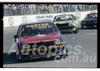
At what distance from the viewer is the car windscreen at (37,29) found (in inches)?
320

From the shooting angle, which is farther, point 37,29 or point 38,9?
point 38,9

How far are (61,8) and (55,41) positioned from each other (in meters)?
15.1

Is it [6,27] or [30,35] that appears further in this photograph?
[6,27]

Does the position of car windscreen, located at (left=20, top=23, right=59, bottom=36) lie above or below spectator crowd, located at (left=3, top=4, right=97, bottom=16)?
below

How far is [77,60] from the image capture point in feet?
24.6

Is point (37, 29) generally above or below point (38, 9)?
below

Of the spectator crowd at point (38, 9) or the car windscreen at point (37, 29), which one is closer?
the car windscreen at point (37, 29)

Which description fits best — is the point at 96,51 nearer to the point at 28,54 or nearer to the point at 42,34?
the point at 42,34

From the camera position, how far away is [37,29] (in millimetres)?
8258

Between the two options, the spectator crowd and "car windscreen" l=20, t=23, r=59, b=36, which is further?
the spectator crowd

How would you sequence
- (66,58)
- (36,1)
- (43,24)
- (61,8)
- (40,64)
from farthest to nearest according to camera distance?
(61,8)
(36,1)
(43,24)
(66,58)
(40,64)

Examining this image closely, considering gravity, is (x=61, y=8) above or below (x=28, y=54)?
above

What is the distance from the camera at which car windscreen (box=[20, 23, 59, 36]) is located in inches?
320

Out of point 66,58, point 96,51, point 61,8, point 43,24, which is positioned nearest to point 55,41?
point 66,58
